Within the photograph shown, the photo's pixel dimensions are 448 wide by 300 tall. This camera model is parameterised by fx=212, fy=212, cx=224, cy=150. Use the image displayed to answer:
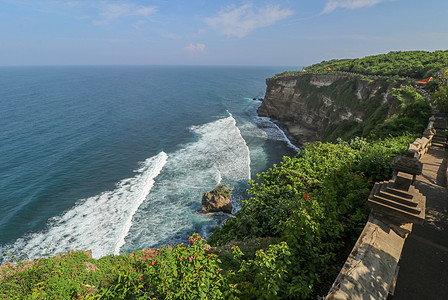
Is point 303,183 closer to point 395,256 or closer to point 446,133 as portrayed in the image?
point 395,256

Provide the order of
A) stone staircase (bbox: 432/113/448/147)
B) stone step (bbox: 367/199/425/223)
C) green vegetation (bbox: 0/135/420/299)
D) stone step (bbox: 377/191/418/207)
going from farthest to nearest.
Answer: stone staircase (bbox: 432/113/448/147) < stone step (bbox: 377/191/418/207) < stone step (bbox: 367/199/425/223) < green vegetation (bbox: 0/135/420/299)

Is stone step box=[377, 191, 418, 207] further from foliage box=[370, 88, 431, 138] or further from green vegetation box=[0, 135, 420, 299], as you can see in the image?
foliage box=[370, 88, 431, 138]

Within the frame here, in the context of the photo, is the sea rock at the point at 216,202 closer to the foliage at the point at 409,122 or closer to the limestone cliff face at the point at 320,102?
the foliage at the point at 409,122

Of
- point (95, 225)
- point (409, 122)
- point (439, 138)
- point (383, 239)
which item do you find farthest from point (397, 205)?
point (95, 225)

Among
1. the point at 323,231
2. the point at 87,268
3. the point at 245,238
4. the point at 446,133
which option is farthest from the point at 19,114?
the point at 446,133

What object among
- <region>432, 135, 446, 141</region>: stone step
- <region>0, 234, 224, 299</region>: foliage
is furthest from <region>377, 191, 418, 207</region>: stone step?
<region>432, 135, 446, 141</region>: stone step

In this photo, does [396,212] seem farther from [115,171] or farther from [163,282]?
[115,171]

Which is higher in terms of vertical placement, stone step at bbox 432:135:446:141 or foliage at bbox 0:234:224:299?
stone step at bbox 432:135:446:141
